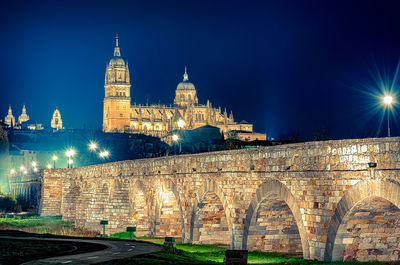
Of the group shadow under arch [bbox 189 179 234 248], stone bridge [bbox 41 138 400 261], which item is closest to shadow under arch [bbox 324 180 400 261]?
stone bridge [bbox 41 138 400 261]

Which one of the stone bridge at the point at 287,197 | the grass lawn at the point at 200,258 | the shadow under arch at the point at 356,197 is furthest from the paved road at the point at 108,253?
the shadow under arch at the point at 356,197

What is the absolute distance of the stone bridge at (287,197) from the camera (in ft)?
62.3

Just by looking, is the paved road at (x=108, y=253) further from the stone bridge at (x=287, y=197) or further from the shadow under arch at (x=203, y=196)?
the stone bridge at (x=287, y=197)

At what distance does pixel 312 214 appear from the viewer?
21312 mm

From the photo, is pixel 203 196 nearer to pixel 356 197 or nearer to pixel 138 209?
pixel 356 197

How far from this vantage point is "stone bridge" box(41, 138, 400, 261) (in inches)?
747

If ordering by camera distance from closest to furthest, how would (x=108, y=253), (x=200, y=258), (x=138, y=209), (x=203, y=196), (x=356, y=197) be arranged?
(x=356, y=197) < (x=108, y=253) < (x=200, y=258) < (x=203, y=196) < (x=138, y=209)

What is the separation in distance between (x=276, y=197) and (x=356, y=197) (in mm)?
5887

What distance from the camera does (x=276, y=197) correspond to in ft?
80.5

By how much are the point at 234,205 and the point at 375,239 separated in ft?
24.8

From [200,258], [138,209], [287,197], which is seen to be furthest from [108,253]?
[138,209]

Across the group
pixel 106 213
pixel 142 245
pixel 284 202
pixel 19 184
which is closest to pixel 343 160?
pixel 284 202

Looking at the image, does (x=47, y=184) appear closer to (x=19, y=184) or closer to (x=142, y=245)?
(x=19, y=184)

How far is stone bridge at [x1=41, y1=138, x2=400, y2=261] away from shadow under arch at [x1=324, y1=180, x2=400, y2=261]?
1.0 inches
